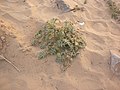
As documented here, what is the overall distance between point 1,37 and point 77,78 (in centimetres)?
146

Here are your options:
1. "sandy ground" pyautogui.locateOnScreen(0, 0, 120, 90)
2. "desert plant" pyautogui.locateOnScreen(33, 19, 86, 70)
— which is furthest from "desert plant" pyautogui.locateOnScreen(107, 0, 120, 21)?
"desert plant" pyautogui.locateOnScreen(33, 19, 86, 70)

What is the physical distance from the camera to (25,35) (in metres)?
4.04

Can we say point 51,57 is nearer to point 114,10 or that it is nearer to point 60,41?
point 60,41

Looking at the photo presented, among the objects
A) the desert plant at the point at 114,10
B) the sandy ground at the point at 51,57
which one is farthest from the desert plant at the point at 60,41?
the desert plant at the point at 114,10

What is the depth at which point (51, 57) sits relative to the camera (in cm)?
367

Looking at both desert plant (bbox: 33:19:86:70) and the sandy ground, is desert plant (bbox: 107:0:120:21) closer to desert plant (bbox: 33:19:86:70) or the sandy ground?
the sandy ground

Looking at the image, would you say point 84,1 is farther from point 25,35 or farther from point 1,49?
point 1,49

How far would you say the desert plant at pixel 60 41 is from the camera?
11.8 ft

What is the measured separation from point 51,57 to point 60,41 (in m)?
0.30

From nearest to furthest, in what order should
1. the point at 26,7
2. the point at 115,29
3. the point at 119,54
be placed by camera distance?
the point at 119,54 → the point at 115,29 → the point at 26,7

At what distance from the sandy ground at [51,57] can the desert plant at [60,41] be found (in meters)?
0.11

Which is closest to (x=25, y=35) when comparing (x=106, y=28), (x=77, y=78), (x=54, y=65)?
(x=54, y=65)

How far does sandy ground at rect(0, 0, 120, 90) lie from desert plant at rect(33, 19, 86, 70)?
106 mm

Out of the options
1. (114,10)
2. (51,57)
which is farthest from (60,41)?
(114,10)
